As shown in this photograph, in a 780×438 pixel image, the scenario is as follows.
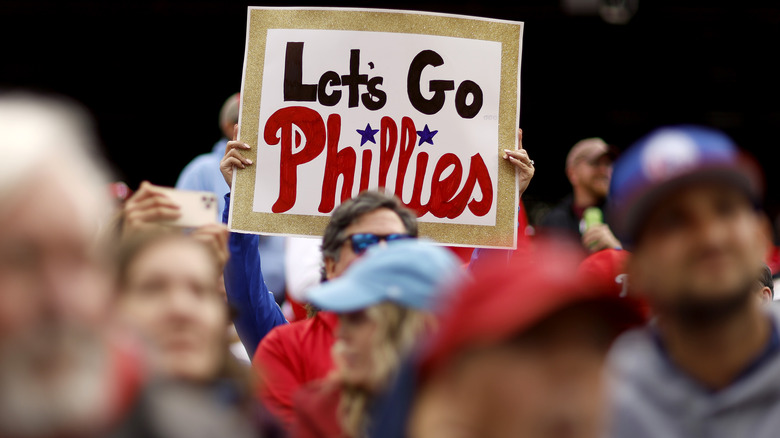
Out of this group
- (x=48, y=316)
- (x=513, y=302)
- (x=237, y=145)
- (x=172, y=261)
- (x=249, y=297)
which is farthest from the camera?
(x=237, y=145)

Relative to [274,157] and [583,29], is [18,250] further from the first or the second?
[583,29]

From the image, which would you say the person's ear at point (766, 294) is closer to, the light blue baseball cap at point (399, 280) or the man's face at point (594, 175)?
the man's face at point (594, 175)

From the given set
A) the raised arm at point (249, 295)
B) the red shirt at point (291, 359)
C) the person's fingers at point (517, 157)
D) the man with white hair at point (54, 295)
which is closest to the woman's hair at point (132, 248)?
the man with white hair at point (54, 295)

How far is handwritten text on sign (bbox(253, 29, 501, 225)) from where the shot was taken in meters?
4.07

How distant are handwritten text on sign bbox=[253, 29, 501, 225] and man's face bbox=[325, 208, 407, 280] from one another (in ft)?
2.66

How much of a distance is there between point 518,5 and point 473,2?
54cm

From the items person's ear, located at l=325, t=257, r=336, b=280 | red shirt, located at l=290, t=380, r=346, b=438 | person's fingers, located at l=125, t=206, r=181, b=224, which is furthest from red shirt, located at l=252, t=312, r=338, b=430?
red shirt, located at l=290, t=380, r=346, b=438

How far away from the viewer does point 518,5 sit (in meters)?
11.1

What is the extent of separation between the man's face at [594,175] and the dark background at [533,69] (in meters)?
4.74

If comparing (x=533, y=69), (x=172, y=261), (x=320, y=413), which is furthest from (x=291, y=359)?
(x=533, y=69)

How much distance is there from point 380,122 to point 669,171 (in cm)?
212

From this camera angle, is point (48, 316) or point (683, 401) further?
point (683, 401)

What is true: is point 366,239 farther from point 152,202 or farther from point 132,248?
point 132,248

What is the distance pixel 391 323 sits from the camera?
218 cm
